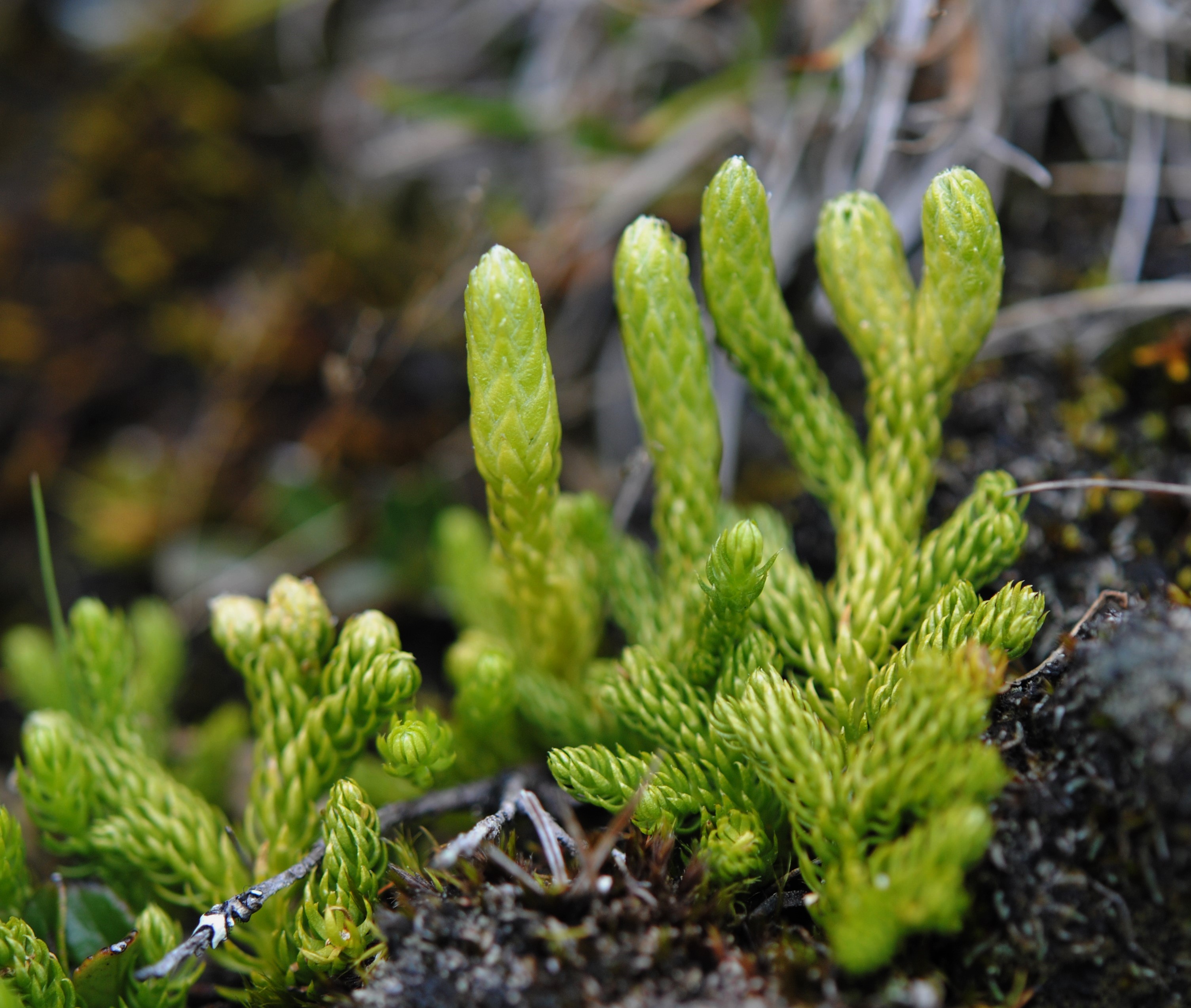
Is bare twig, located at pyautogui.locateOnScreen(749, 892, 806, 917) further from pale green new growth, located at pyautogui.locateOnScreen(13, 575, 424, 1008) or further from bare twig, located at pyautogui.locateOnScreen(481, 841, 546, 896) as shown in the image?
pale green new growth, located at pyautogui.locateOnScreen(13, 575, 424, 1008)

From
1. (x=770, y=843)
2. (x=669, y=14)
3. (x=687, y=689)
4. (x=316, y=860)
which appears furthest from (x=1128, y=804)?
(x=669, y=14)

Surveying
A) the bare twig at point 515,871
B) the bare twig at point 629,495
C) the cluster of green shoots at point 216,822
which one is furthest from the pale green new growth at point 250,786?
the bare twig at point 629,495

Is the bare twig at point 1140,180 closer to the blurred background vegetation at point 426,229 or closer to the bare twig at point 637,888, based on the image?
the blurred background vegetation at point 426,229

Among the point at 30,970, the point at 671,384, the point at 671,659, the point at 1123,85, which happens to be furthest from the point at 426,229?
the point at 30,970

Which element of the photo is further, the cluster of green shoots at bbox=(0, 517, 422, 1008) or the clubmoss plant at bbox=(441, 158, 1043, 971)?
the cluster of green shoots at bbox=(0, 517, 422, 1008)

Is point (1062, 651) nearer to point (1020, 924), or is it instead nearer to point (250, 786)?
point (1020, 924)

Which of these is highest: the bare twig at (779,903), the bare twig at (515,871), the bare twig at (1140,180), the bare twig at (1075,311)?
the bare twig at (1140,180)

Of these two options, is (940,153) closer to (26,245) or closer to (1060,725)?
(1060,725)

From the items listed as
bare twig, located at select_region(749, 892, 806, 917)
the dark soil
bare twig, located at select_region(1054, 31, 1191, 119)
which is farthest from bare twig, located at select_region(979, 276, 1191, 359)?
bare twig, located at select_region(749, 892, 806, 917)
